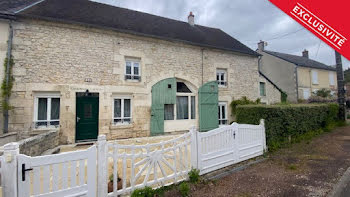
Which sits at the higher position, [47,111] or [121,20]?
[121,20]

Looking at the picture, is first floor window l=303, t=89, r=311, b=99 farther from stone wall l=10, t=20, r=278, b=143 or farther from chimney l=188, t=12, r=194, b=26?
chimney l=188, t=12, r=194, b=26

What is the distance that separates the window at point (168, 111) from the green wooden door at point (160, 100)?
271mm

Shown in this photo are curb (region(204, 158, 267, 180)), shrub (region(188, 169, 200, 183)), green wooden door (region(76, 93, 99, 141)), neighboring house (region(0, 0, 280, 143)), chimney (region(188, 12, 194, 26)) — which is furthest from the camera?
chimney (region(188, 12, 194, 26))

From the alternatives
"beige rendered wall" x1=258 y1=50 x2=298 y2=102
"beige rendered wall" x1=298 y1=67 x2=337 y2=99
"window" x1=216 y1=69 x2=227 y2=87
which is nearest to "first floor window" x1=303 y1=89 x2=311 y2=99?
"beige rendered wall" x1=298 y1=67 x2=337 y2=99

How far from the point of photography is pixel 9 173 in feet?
6.16

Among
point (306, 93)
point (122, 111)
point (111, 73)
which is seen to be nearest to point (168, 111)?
point (122, 111)

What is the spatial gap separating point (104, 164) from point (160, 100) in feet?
18.8

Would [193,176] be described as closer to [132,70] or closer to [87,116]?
[87,116]

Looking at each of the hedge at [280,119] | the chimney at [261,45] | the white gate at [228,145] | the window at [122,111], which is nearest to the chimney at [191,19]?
the window at [122,111]

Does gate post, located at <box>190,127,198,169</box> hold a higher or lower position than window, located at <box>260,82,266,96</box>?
lower

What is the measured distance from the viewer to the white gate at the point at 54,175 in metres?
1.97

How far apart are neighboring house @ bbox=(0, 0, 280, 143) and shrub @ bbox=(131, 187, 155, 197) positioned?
4.92 meters

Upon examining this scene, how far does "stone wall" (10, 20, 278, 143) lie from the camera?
5965mm

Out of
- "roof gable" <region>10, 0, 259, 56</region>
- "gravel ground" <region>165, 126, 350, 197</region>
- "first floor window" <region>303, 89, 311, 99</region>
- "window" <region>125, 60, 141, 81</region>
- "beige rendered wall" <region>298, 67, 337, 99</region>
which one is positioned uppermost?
"roof gable" <region>10, 0, 259, 56</region>
